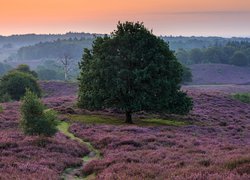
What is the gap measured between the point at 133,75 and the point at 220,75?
388ft

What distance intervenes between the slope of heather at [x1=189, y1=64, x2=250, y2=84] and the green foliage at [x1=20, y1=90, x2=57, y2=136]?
121368 millimetres

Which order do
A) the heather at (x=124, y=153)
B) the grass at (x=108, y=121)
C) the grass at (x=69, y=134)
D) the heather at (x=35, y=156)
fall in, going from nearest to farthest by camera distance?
the heather at (x=124, y=153)
the heather at (x=35, y=156)
the grass at (x=69, y=134)
the grass at (x=108, y=121)

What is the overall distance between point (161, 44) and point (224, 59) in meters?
164

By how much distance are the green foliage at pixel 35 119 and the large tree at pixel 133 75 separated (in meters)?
14.1

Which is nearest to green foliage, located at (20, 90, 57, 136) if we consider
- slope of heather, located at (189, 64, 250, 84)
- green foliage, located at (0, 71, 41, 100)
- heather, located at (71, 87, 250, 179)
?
heather, located at (71, 87, 250, 179)

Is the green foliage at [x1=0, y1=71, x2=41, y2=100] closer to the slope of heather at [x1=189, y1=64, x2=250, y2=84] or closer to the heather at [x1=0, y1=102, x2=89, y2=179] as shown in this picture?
the heather at [x1=0, y1=102, x2=89, y2=179]

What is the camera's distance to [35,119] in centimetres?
2608

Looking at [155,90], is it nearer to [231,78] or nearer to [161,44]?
[161,44]

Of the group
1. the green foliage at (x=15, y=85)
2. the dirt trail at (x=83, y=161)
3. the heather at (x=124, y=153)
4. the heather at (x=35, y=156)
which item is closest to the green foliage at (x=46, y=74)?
the green foliage at (x=15, y=85)

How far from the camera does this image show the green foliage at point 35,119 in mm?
26141

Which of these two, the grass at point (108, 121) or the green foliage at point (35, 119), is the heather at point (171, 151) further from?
the green foliage at point (35, 119)

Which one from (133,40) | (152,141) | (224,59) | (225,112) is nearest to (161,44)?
(133,40)

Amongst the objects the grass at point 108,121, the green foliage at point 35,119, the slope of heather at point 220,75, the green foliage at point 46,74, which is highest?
the green foliage at point 35,119

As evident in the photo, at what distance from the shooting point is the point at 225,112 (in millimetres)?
57656
